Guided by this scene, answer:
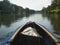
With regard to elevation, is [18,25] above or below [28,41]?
below

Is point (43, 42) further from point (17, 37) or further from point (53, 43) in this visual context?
point (17, 37)

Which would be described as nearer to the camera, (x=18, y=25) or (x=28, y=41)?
(x=28, y=41)

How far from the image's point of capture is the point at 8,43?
8.23 meters

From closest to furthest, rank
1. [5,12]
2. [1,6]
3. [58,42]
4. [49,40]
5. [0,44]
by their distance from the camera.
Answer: [0,44]
[58,42]
[49,40]
[1,6]
[5,12]

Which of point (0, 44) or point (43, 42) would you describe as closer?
point (0, 44)

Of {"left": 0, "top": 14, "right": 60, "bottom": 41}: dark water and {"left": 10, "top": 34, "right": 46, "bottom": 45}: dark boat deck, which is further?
{"left": 0, "top": 14, "right": 60, "bottom": 41}: dark water

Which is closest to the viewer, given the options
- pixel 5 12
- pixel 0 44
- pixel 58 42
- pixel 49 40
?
pixel 0 44

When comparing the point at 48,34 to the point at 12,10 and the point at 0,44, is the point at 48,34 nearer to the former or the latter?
the point at 0,44

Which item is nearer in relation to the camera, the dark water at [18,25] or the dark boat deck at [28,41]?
the dark boat deck at [28,41]

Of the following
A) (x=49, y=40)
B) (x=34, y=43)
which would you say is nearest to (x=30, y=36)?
(x=34, y=43)

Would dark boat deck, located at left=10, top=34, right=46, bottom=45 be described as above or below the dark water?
above

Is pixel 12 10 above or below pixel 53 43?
below

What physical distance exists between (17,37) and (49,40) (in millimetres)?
1465

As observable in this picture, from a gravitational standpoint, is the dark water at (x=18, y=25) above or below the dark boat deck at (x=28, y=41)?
below
